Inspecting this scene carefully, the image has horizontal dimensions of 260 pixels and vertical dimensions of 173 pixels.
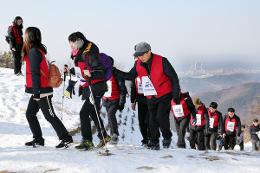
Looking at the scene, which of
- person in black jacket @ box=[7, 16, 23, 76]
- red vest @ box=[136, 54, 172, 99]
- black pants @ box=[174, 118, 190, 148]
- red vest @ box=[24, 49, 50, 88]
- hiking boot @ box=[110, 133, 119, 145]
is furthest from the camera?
person in black jacket @ box=[7, 16, 23, 76]

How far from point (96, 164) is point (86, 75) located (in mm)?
1646

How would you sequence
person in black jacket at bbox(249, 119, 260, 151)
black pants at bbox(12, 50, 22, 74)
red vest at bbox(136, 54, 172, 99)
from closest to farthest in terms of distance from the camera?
red vest at bbox(136, 54, 172, 99), black pants at bbox(12, 50, 22, 74), person in black jacket at bbox(249, 119, 260, 151)

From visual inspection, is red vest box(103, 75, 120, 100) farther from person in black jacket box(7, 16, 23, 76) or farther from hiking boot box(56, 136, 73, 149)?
person in black jacket box(7, 16, 23, 76)

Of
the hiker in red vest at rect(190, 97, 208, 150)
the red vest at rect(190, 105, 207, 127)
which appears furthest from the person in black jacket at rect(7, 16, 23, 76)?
the red vest at rect(190, 105, 207, 127)

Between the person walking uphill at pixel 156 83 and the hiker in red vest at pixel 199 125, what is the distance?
4458 millimetres

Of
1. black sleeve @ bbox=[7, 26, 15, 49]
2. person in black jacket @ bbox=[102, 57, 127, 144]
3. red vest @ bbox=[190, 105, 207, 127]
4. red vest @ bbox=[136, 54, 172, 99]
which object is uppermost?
black sleeve @ bbox=[7, 26, 15, 49]

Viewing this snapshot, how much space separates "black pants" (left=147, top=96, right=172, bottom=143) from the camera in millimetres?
7641

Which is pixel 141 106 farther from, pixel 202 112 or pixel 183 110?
pixel 202 112

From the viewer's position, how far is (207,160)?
6582 millimetres

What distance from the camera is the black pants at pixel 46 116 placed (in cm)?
723

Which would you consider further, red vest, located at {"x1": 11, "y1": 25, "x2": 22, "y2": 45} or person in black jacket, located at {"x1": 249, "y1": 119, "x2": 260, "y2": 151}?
person in black jacket, located at {"x1": 249, "y1": 119, "x2": 260, "y2": 151}

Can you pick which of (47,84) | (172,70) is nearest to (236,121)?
(172,70)

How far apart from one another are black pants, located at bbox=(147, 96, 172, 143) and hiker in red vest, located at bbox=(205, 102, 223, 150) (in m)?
5.21

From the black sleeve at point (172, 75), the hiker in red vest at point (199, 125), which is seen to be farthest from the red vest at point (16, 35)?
the black sleeve at point (172, 75)
